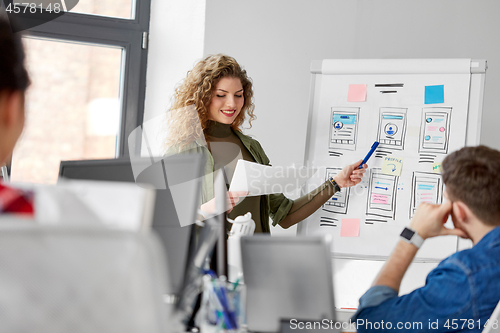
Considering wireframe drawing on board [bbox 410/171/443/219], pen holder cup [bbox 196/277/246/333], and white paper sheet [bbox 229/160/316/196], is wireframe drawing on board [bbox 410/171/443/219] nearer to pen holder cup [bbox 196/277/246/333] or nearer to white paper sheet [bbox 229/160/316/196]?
white paper sheet [bbox 229/160/316/196]

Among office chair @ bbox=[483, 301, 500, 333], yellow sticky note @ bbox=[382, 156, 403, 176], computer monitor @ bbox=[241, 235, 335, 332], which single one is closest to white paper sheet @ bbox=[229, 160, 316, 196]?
yellow sticky note @ bbox=[382, 156, 403, 176]

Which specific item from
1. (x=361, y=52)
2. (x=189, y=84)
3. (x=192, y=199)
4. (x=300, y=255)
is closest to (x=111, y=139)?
(x=189, y=84)

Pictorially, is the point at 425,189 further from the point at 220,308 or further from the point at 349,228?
the point at 220,308

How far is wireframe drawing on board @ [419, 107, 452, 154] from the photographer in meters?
1.96

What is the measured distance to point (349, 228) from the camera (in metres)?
2.01

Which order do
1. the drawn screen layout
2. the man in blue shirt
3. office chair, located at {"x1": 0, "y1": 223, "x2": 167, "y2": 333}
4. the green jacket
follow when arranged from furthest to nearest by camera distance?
1. the drawn screen layout
2. the green jacket
3. the man in blue shirt
4. office chair, located at {"x1": 0, "y1": 223, "x2": 167, "y2": 333}

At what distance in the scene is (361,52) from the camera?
247 centimetres

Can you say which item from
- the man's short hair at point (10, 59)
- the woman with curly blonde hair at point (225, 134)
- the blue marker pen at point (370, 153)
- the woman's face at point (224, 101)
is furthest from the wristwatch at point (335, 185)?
the man's short hair at point (10, 59)

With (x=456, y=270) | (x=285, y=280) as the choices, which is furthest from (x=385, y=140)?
(x=285, y=280)

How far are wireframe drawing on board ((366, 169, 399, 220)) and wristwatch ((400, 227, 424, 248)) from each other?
2.87ft

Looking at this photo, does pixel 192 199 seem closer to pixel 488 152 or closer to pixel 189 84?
pixel 488 152

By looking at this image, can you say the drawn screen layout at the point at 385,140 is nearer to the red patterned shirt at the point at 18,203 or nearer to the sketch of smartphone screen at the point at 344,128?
the sketch of smartphone screen at the point at 344,128

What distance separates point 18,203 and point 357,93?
6.17ft

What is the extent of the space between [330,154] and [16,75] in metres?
1.75
